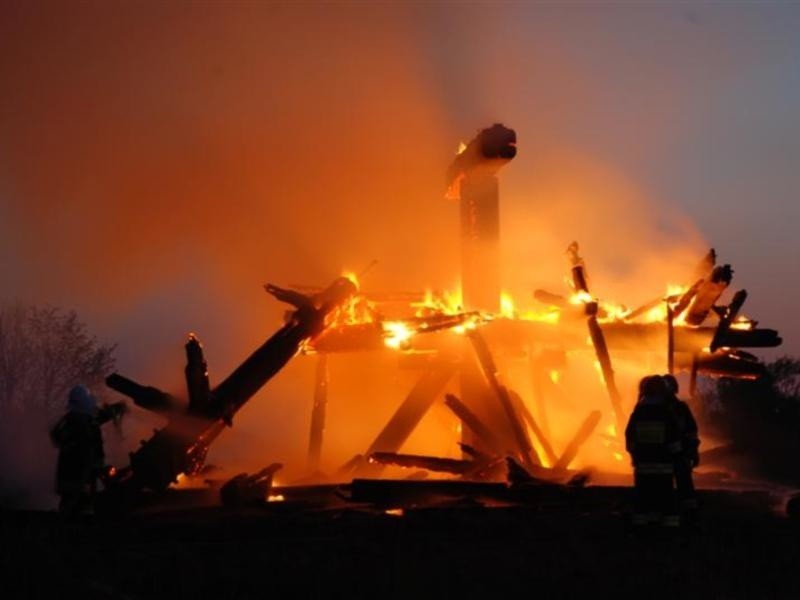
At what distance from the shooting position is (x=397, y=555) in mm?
8945

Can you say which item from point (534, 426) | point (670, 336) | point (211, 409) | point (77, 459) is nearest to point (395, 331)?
point (534, 426)

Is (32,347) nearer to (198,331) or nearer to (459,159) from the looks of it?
(198,331)

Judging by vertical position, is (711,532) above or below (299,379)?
below

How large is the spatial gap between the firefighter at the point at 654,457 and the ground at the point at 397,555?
320 mm

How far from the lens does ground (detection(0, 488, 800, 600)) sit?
7.54 metres

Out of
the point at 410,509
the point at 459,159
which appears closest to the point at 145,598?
the point at 410,509

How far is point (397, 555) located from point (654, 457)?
339 cm

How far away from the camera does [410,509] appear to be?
12492mm

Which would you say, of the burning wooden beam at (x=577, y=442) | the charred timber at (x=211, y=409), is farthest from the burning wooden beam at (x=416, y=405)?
the burning wooden beam at (x=577, y=442)

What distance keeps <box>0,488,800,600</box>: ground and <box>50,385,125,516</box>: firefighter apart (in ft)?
1.28

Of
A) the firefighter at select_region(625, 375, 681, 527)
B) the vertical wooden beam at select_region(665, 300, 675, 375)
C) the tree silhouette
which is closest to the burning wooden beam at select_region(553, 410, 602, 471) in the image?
the vertical wooden beam at select_region(665, 300, 675, 375)

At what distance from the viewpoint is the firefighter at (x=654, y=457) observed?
10367mm

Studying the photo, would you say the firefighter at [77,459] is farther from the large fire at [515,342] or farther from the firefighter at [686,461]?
the firefighter at [686,461]

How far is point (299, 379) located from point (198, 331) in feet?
12.0
